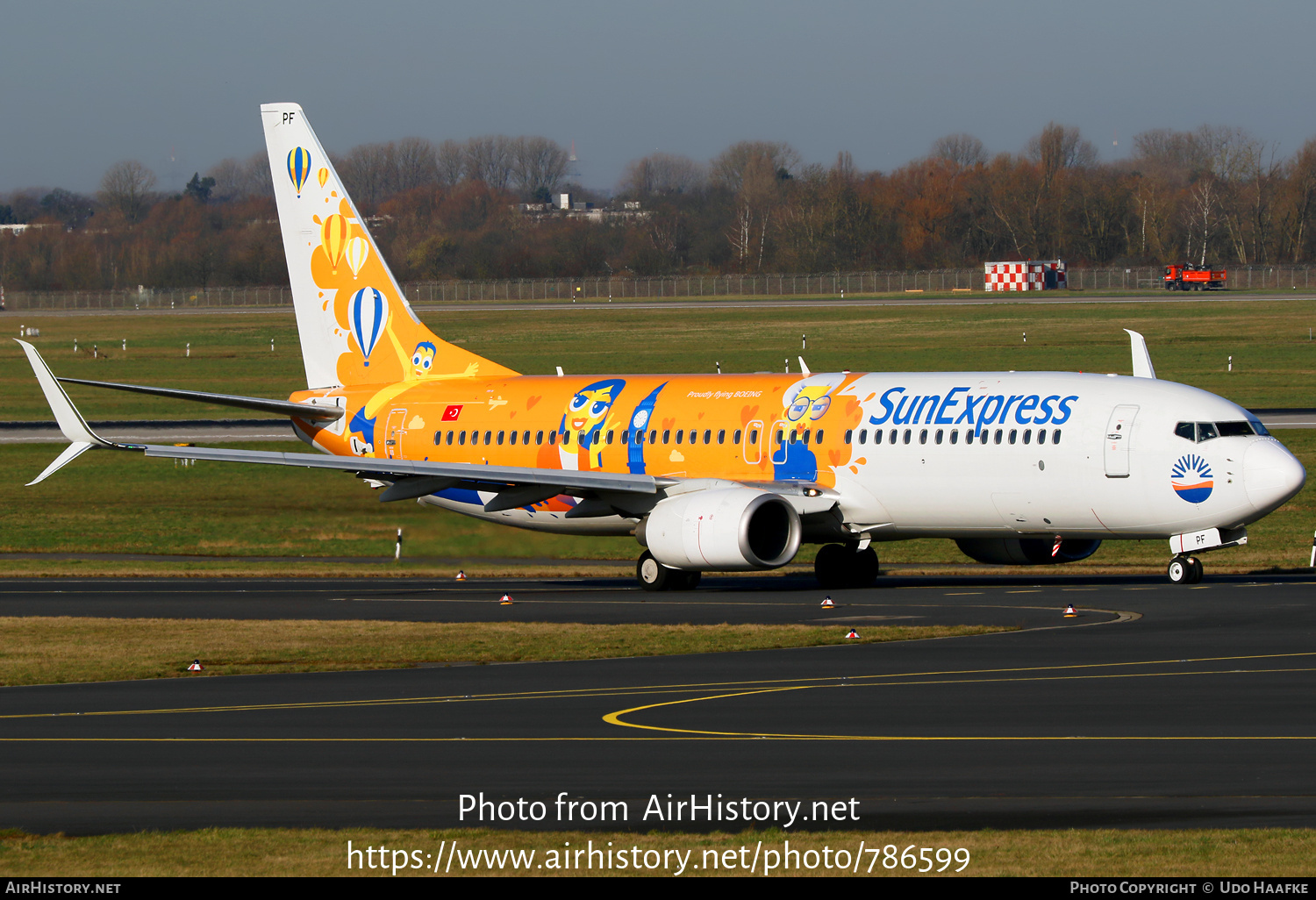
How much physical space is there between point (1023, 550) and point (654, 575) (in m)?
7.96

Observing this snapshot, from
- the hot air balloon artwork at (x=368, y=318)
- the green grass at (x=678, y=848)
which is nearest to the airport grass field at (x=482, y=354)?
the hot air balloon artwork at (x=368, y=318)

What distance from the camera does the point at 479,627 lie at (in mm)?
31609

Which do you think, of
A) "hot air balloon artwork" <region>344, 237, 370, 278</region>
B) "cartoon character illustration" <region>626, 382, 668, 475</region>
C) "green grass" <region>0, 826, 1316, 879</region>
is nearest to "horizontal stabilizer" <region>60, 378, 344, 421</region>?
"hot air balloon artwork" <region>344, 237, 370, 278</region>

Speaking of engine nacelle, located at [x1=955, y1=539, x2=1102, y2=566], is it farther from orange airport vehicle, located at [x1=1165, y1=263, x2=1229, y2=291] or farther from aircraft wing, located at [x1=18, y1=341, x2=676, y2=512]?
orange airport vehicle, located at [x1=1165, y1=263, x2=1229, y2=291]

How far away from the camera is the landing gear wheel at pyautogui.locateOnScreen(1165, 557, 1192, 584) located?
35750mm

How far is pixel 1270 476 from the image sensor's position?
3378cm

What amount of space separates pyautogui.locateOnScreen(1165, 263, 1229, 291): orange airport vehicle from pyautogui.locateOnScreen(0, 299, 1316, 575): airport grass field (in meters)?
22.1

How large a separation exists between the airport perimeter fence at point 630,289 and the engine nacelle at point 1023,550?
128m

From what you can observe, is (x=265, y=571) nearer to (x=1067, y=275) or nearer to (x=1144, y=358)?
(x=1144, y=358)

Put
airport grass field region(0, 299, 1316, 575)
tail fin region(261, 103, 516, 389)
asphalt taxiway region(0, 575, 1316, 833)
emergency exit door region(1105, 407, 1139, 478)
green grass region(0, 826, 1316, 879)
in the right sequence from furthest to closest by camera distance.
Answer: airport grass field region(0, 299, 1316, 575) < tail fin region(261, 103, 516, 389) < emergency exit door region(1105, 407, 1139, 478) < asphalt taxiway region(0, 575, 1316, 833) < green grass region(0, 826, 1316, 879)

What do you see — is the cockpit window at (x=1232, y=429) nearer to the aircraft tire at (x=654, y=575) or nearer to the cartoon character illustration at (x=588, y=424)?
the aircraft tire at (x=654, y=575)

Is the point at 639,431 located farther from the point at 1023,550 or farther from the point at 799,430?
the point at 1023,550

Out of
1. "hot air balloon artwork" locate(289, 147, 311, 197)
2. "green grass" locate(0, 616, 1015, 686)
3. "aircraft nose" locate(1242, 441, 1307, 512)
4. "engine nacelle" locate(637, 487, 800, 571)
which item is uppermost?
"hot air balloon artwork" locate(289, 147, 311, 197)

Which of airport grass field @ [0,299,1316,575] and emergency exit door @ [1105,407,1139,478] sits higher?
emergency exit door @ [1105,407,1139,478]
